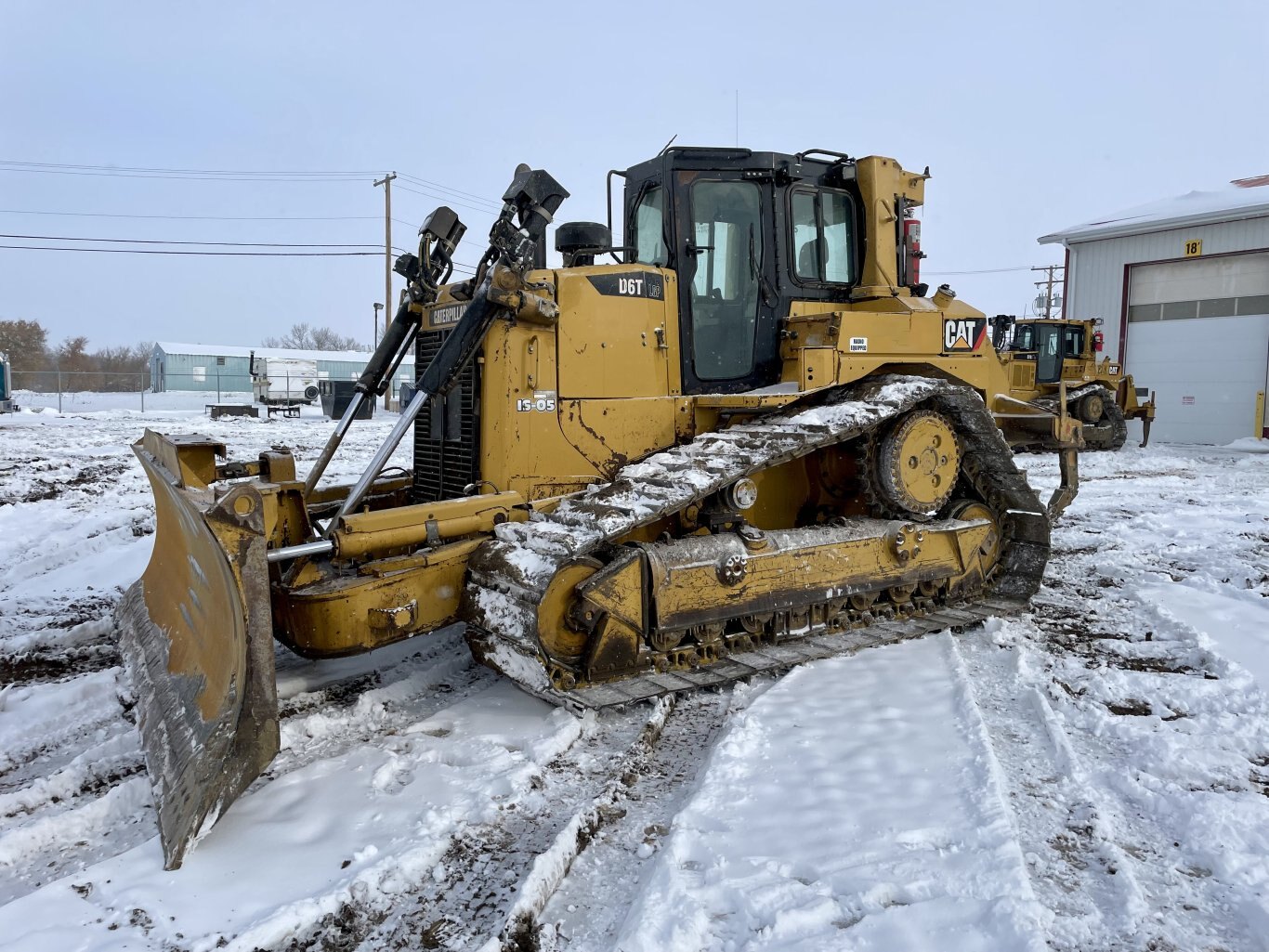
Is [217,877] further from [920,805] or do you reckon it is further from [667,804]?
[920,805]

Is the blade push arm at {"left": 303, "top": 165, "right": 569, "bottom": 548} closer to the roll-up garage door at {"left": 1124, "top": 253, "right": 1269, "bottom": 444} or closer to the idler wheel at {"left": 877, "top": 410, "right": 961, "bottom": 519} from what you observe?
the idler wheel at {"left": 877, "top": 410, "right": 961, "bottom": 519}

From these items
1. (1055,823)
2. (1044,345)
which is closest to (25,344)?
(1044,345)

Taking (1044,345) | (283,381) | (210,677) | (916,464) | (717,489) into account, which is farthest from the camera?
(283,381)

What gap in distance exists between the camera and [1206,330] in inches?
800

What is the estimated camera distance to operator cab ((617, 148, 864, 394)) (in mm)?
5590

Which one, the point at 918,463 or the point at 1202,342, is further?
the point at 1202,342

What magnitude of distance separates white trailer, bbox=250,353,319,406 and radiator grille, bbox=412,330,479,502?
105ft

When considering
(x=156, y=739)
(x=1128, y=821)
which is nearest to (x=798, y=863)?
(x=1128, y=821)

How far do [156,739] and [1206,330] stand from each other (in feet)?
75.0

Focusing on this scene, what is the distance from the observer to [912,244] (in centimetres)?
635

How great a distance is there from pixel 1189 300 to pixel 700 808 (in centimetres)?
2203

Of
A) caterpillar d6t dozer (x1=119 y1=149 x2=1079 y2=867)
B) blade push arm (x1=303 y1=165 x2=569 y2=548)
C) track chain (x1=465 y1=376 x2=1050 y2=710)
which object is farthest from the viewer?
blade push arm (x1=303 y1=165 x2=569 y2=548)

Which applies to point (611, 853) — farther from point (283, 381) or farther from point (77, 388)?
point (77, 388)

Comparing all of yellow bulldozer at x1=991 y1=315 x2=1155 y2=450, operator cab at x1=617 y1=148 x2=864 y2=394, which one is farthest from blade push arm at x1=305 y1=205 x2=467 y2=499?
yellow bulldozer at x1=991 y1=315 x2=1155 y2=450
